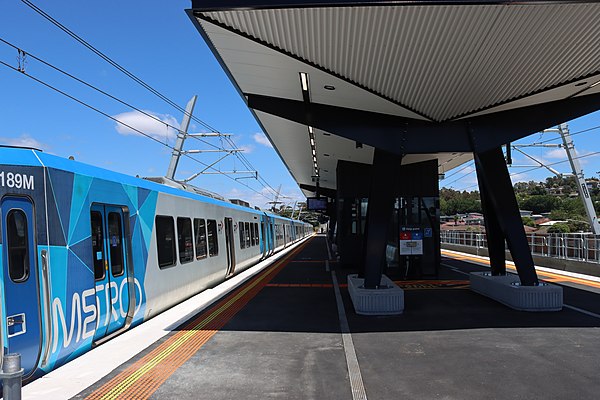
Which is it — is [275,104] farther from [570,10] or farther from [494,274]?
[494,274]

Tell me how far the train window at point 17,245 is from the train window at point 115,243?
183cm

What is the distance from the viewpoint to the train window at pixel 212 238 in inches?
503

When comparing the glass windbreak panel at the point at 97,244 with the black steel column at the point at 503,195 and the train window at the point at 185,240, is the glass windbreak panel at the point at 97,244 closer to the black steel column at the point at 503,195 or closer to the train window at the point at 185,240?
the train window at the point at 185,240

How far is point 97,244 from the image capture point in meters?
6.57

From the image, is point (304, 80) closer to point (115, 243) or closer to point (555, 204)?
point (115, 243)

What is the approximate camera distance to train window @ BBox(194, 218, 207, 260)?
11.5 metres

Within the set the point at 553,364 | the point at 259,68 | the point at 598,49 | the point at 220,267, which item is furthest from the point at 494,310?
the point at 220,267

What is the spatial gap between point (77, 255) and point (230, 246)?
31.8ft

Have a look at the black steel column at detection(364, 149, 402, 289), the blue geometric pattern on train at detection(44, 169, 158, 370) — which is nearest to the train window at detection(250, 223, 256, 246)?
the black steel column at detection(364, 149, 402, 289)

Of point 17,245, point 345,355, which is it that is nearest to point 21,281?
point 17,245

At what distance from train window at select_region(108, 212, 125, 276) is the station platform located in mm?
1057

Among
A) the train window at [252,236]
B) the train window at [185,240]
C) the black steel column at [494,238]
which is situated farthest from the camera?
the train window at [252,236]

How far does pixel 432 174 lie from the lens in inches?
623

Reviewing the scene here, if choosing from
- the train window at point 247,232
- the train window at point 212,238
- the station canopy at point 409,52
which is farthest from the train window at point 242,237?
the station canopy at point 409,52
